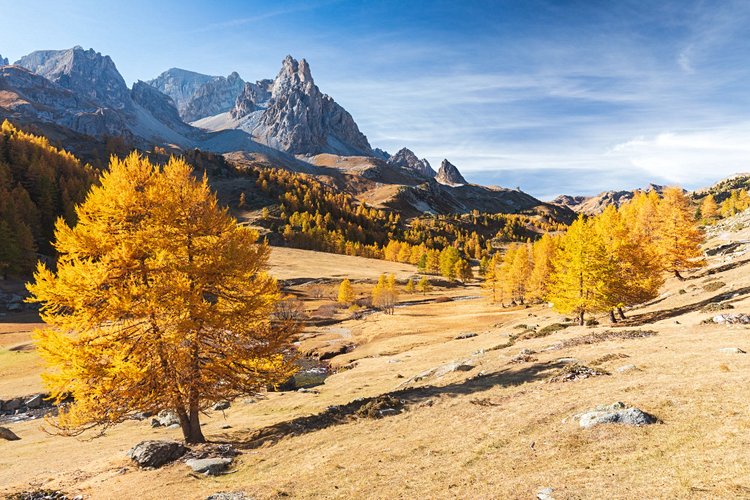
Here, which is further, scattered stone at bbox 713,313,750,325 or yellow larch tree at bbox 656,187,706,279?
yellow larch tree at bbox 656,187,706,279

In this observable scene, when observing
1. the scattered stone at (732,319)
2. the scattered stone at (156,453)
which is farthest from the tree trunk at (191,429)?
the scattered stone at (732,319)

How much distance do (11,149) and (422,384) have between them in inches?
6792

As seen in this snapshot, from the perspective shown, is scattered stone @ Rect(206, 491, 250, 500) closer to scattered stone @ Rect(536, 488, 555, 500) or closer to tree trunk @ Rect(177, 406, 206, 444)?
tree trunk @ Rect(177, 406, 206, 444)

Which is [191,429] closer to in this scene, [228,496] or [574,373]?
[228,496]

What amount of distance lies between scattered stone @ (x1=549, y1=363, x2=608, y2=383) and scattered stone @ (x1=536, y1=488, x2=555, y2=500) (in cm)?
1208

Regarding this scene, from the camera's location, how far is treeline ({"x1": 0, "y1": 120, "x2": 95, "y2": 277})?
89.3 metres

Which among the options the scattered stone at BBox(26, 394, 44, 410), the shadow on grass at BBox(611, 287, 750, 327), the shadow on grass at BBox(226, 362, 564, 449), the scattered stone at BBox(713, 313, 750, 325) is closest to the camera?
the shadow on grass at BBox(226, 362, 564, 449)

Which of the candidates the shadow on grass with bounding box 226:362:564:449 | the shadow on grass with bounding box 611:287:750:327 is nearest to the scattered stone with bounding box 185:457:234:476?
the shadow on grass with bounding box 226:362:564:449

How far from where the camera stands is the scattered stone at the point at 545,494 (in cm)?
1006

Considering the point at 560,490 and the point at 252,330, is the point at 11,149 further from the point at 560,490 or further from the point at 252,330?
the point at 560,490

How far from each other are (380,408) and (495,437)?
8.65 m

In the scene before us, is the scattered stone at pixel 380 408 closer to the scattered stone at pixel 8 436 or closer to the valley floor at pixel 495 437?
the valley floor at pixel 495 437

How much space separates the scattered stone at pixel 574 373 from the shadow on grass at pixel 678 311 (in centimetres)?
1820

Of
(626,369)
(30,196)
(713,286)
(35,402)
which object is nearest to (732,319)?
(626,369)
